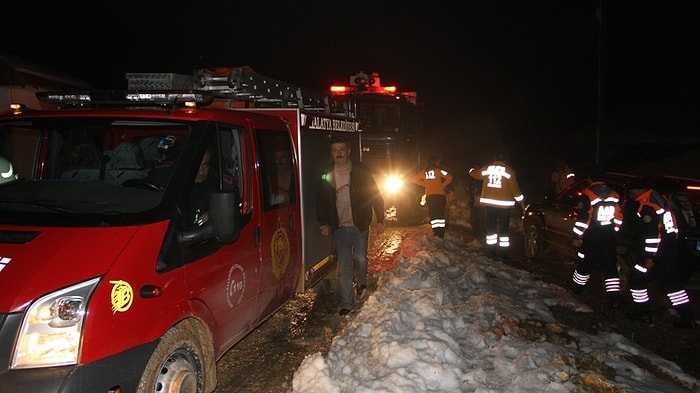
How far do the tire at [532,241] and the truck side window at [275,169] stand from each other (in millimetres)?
5767

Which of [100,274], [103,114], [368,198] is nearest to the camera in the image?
[100,274]

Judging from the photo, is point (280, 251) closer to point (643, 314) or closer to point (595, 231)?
point (595, 231)

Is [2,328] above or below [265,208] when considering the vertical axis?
below

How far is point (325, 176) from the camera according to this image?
233 inches

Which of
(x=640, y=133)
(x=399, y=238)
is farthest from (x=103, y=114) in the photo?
(x=640, y=133)

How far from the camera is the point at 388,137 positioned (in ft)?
45.8

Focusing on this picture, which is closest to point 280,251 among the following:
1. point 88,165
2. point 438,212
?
point 88,165

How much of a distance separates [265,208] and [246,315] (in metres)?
0.90

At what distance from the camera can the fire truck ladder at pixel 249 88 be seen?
191 inches

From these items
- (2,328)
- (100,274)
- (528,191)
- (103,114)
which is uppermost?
(103,114)

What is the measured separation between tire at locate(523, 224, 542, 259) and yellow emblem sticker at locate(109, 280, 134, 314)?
8.04 m

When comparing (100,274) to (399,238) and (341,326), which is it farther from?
(399,238)

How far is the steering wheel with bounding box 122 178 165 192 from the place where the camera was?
139 inches

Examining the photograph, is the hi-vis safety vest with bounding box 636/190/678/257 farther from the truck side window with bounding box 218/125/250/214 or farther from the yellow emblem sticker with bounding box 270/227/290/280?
the truck side window with bounding box 218/125/250/214
